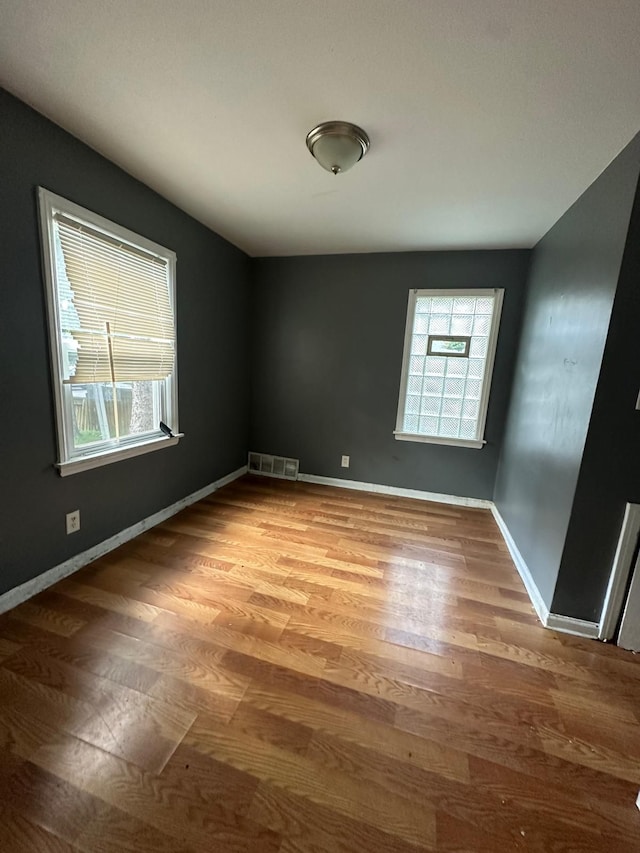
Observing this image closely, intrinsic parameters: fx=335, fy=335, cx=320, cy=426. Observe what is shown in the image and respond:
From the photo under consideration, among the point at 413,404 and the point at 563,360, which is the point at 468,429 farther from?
the point at 563,360

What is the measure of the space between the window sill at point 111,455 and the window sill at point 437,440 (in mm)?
2143

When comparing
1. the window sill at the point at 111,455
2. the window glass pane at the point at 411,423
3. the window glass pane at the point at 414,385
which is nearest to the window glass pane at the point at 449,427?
the window glass pane at the point at 411,423

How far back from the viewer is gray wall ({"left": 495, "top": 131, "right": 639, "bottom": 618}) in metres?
1.63

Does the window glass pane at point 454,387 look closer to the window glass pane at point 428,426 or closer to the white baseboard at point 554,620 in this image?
the window glass pane at point 428,426

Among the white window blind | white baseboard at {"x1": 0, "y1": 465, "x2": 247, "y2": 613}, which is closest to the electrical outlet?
white baseboard at {"x1": 0, "y1": 465, "x2": 247, "y2": 613}

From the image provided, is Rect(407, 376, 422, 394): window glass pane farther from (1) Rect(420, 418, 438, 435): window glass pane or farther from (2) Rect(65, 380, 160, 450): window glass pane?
(2) Rect(65, 380, 160, 450): window glass pane

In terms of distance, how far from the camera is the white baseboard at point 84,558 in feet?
5.73

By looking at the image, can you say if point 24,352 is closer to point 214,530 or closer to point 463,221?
point 214,530

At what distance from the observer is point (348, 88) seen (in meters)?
1.37

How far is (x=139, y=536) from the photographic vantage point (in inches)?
98.1

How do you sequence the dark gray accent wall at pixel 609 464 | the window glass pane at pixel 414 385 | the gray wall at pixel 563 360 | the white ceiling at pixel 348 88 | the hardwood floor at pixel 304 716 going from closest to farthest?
the hardwood floor at pixel 304 716 < the white ceiling at pixel 348 88 < the dark gray accent wall at pixel 609 464 < the gray wall at pixel 563 360 < the window glass pane at pixel 414 385

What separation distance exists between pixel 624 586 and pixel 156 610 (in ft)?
Result: 7.93

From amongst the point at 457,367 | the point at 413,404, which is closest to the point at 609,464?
the point at 457,367

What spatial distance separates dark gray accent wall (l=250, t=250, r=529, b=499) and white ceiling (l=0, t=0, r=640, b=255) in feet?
3.24
